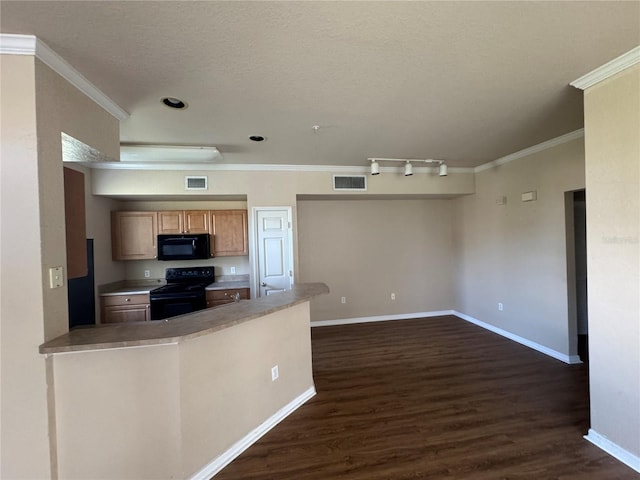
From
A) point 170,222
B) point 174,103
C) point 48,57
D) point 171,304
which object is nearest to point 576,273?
point 174,103

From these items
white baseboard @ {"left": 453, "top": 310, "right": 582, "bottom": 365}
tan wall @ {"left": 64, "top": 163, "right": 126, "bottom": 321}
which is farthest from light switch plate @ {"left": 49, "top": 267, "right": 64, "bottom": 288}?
white baseboard @ {"left": 453, "top": 310, "right": 582, "bottom": 365}

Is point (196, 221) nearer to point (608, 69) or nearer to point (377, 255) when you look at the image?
point (377, 255)

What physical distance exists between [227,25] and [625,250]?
A: 9.01ft

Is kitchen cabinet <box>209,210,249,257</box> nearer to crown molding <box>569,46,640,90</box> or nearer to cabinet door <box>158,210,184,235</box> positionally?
cabinet door <box>158,210,184,235</box>

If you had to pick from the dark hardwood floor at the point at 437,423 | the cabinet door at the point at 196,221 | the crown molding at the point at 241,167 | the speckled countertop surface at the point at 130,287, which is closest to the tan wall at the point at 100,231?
the speckled countertop surface at the point at 130,287

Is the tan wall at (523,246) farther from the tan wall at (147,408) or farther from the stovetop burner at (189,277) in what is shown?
the stovetop burner at (189,277)

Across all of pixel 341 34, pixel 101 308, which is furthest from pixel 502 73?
pixel 101 308

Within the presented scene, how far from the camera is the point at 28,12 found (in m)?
1.34

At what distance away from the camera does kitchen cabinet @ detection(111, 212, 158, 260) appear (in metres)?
4.12

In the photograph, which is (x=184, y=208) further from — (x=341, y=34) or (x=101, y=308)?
(x=341, y=34)

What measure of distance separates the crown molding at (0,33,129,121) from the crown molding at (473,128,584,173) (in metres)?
4.52

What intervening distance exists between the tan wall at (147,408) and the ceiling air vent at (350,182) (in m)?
2.92

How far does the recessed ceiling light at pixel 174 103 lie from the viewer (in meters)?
2.21

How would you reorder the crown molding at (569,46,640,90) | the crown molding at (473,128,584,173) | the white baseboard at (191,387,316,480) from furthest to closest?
the crown molding at (473,128,584,173)
the white baseboard at (191,387,316,480)
the crown molding at (569,46,640,90)
